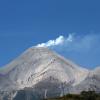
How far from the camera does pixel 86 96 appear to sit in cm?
17138

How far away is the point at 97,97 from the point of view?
6757 inches

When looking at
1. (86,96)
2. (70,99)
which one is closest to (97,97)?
(86,96)

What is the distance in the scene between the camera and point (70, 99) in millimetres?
161125

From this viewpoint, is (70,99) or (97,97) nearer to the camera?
(70,99)

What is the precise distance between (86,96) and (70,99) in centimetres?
1250

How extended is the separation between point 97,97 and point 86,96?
15.2ft

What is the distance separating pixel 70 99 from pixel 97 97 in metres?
15.8

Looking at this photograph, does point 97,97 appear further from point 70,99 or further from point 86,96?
point 70,99
